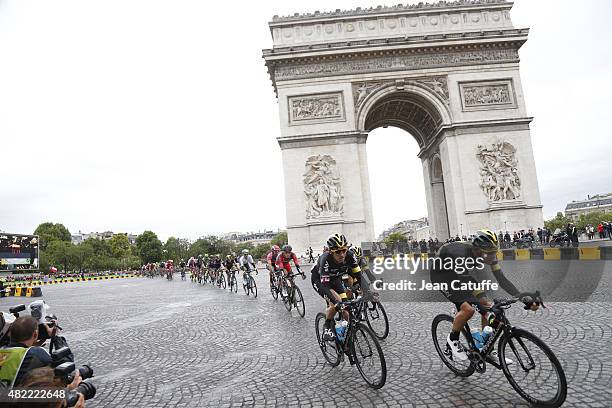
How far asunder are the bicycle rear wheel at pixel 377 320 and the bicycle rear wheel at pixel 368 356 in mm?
1787

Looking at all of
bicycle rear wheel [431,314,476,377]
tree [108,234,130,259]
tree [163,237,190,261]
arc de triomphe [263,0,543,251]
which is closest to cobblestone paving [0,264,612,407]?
bicycle rear wheel [431,314,476,377]

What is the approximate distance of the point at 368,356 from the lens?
4109mm

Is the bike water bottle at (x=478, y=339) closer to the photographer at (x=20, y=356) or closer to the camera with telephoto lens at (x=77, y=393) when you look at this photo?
the camera with telephoto lens at (x=77, y=393)

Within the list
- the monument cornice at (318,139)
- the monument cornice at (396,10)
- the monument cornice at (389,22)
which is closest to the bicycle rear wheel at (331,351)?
the monument cornice at (318,139)

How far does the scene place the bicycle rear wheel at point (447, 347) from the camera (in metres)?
4.13

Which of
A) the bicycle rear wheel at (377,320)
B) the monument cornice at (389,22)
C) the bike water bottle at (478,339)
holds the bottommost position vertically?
the bicycle rear wheel at (377,320)

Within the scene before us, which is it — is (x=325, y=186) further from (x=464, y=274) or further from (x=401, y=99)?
(x=464, y=274)

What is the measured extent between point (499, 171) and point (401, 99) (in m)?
7.98

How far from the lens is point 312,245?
25.0m

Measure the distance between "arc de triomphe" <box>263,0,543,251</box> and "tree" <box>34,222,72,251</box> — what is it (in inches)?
2573

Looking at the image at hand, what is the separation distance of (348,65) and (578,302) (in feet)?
74.4

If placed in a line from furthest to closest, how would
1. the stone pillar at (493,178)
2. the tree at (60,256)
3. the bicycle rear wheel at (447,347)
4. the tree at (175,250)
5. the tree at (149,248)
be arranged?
1. the tree at (175,250)
2. the tree at (149,248)
3. the tree at (60,256)
4. the stone pillar at (493,178)
5. the bicycle rear wheel at (447,347)

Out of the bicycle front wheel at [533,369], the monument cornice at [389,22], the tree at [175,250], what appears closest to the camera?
the bicycle front wheel at [533,369]

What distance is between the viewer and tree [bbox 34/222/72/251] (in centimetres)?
7406
